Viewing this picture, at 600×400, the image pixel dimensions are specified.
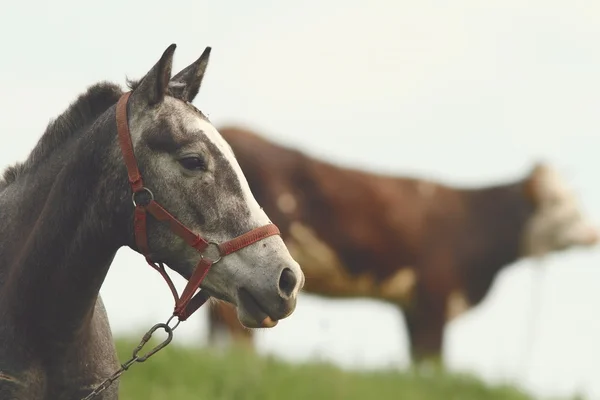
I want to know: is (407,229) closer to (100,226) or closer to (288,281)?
(100,226)

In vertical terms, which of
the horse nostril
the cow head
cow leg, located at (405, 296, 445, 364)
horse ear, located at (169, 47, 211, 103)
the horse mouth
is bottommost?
cow leg, located at (405, 296, 445, 364)

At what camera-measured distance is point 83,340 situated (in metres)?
4.64

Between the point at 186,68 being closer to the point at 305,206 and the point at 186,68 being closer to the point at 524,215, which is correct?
the point at 305,206

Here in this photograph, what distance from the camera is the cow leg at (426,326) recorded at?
13.9 meters

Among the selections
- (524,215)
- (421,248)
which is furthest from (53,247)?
(524,215)

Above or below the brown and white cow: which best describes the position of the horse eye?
above

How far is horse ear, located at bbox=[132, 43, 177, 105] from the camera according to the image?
4289 mm

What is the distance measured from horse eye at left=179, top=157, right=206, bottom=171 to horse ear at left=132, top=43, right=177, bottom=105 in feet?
0.91

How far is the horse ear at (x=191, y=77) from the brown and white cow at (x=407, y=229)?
7.72 m

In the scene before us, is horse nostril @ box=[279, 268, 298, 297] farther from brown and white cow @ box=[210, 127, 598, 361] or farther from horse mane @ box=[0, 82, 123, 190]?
brown and white cow @ box=[210, 127, 598, 361]

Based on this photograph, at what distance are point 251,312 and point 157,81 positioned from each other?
0.92m

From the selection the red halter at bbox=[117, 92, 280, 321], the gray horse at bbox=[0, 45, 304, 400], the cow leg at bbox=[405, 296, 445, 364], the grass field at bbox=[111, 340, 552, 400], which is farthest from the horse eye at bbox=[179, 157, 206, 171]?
the cow leg at bbox=[405, 296, 445, 364]

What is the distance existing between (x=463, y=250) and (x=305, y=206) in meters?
2.54

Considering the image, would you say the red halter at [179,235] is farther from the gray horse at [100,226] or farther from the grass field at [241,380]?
the grass field at [241,380]
